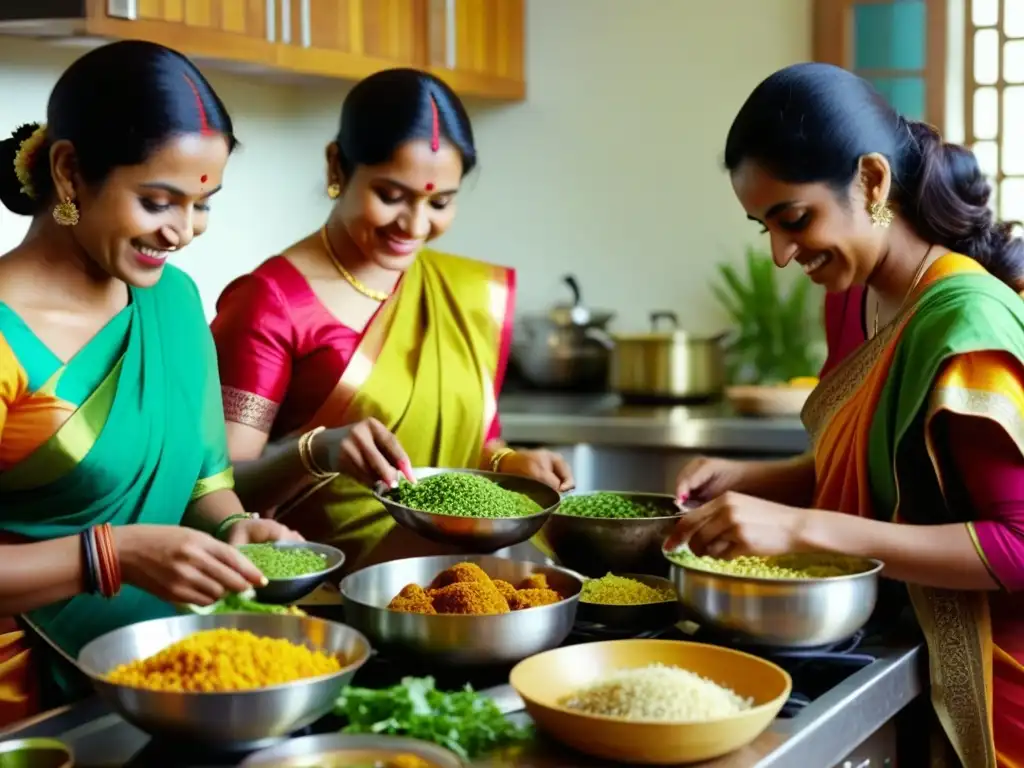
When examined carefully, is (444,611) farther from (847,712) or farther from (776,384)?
(776,384)

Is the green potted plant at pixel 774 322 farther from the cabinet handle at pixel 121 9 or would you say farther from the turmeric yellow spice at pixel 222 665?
the turmeric yellow spice at pixel 222 665

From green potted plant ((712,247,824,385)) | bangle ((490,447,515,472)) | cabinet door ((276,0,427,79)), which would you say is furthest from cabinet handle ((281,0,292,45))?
green potted plant ((712,247,824,385))

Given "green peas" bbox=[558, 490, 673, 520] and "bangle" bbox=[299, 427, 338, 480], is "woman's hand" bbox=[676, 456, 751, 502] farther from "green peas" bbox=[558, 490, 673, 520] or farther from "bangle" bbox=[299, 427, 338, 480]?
"bangle" bbox=[299, 427, 338, 480]

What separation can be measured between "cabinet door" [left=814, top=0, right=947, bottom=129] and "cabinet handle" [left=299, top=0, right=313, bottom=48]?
1.66 metres

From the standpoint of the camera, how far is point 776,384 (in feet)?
14.0

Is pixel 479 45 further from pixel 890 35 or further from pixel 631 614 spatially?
pixel 631 614

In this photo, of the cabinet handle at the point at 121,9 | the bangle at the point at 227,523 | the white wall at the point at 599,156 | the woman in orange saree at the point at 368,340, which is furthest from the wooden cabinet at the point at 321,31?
the bangle at the point at 227,523

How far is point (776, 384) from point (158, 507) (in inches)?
103

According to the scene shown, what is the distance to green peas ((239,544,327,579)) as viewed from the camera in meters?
1.75

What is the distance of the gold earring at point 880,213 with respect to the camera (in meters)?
2.01

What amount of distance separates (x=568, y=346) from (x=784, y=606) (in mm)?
2783

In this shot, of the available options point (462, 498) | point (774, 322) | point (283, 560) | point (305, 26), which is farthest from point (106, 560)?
point (774, 322)

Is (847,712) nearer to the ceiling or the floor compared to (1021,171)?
nearer to the floor

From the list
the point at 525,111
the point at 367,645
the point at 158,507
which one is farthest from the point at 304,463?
the point at 525,111
